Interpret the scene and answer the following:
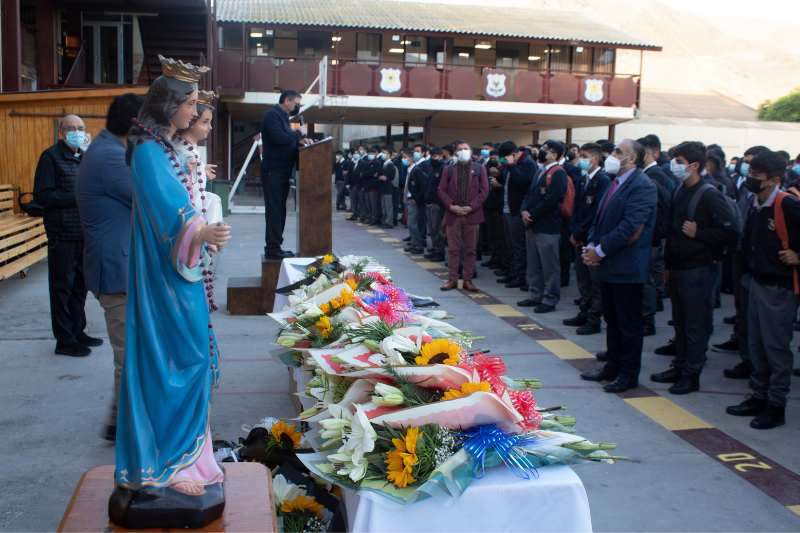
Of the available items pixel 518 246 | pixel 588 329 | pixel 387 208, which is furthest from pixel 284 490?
pixel 387 208

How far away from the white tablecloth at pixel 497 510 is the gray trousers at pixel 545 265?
5745mm

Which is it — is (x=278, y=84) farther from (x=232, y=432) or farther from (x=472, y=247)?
(x=232, y=432)

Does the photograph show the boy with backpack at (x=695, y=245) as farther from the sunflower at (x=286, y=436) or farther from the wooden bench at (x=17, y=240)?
the wooden bench at (x=17, y=240)

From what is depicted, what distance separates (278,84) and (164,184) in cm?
2035

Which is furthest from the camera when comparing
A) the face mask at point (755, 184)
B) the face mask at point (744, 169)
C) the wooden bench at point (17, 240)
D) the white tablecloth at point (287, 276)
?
the face mask at point (744, 169)

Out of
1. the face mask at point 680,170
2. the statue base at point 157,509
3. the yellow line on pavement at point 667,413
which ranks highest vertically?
the face mask at point 680,170

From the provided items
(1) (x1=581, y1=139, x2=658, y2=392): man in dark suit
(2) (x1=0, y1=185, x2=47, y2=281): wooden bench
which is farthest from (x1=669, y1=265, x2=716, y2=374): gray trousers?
(2) (x1=0, y1=185, x2=47, y2=281): wooden bench

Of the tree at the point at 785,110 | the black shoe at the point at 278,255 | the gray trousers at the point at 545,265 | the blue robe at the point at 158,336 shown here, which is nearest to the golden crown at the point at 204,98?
the blue robe at the point at 158,336

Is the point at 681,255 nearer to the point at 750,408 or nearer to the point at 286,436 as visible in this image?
the point at 750,408

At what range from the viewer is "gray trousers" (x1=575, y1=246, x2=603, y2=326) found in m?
6.78

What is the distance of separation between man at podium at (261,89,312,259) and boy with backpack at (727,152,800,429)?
4258 millimetres

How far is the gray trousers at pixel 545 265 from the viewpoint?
25.0ft

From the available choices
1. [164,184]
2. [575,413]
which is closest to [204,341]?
[164,184]

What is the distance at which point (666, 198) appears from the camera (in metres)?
6.06
